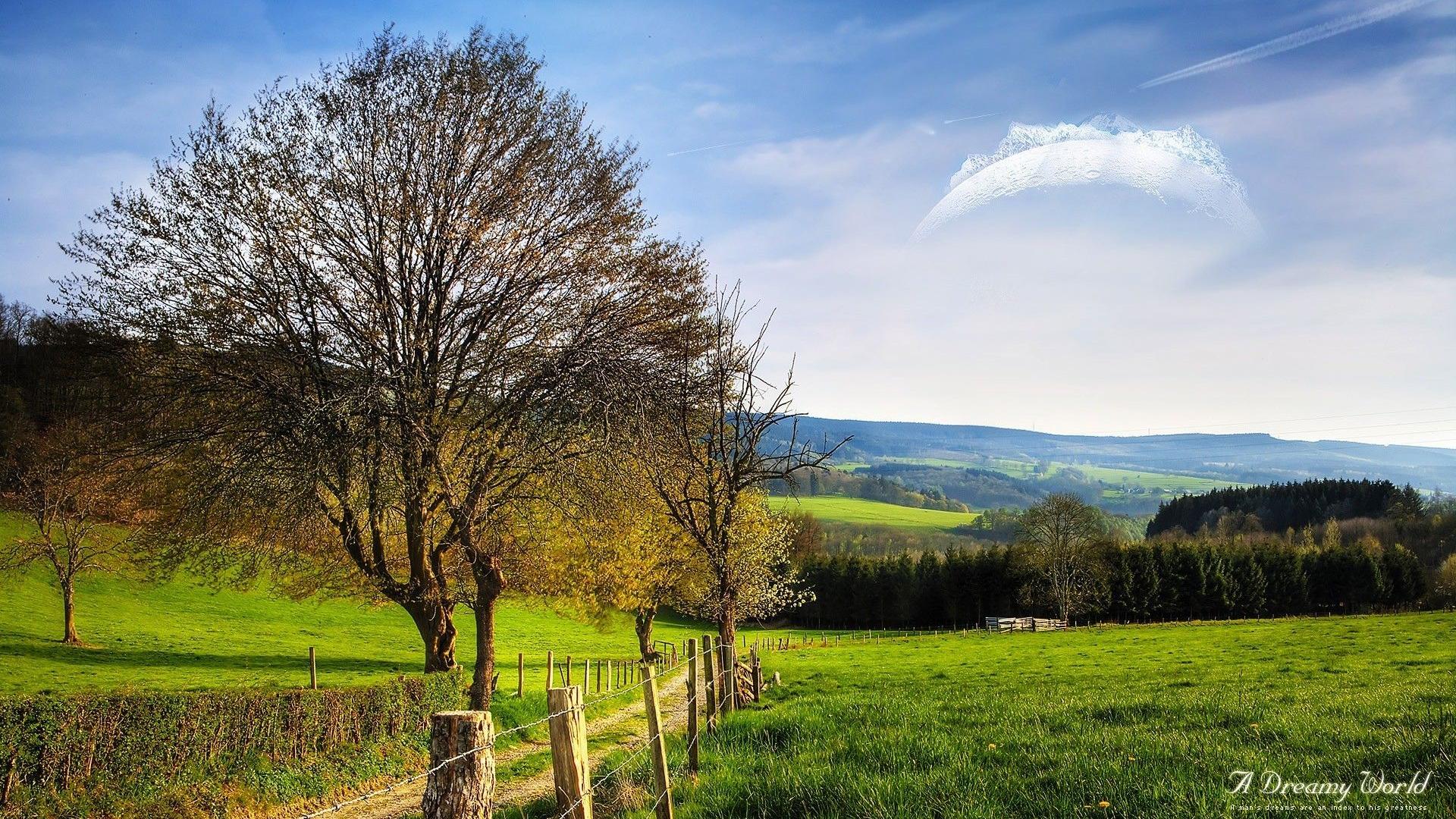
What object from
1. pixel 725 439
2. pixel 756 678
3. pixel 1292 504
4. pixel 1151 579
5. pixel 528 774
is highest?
pixel 725 439

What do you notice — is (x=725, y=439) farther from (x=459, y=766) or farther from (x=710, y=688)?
(x=459, y=766)

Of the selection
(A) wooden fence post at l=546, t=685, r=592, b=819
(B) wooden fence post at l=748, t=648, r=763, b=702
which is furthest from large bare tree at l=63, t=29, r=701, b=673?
(A) wooden fence post at l=546, t=685, r=592, b=819

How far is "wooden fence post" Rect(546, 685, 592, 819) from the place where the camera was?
5348 mm

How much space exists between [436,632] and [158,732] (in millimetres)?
6823

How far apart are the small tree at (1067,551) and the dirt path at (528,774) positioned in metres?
53.3

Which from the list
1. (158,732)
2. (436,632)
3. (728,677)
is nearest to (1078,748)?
(728,677)

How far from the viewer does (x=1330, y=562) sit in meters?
79.9

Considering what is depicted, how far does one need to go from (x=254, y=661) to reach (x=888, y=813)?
33.4 metres

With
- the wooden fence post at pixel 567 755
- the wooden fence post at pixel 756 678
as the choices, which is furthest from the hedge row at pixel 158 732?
the wooden fence post at pixel 567 755

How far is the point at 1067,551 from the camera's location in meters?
68.4

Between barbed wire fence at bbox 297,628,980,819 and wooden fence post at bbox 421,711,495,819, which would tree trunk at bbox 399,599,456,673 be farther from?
wooden fence post at bbox 421,711,495,819

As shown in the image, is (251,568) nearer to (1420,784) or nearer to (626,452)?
(626,452)

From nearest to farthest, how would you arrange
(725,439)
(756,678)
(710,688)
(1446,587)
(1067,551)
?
(710,688) → (756,678) → (725,439) → (1067,551) → (1446,587)

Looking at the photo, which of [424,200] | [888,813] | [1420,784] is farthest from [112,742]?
[1420,784]
